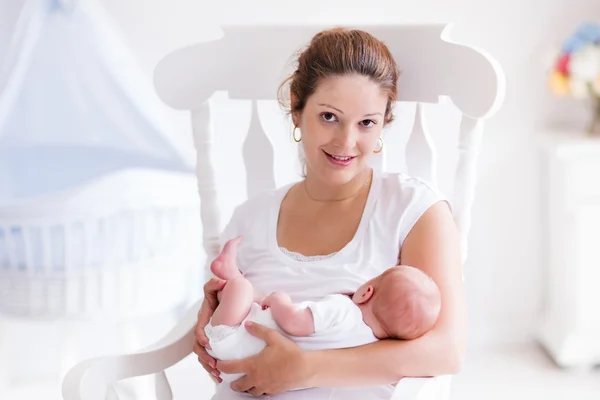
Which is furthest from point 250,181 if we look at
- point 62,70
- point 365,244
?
point 62,70

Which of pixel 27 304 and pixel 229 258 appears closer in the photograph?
pixel 229 258

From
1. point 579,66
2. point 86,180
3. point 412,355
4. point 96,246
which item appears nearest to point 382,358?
point 412,355

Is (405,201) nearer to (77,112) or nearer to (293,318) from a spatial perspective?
(293,318)

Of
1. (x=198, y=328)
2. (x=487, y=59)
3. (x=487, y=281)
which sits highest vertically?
(x=487, y=59)

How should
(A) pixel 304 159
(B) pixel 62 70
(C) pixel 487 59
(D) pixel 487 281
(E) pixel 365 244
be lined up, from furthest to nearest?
(D) pixel 487 281, (B) pixel 62 70, (A) pixel 304 159, (E) pixel 365 244, (C) pixel 487 59

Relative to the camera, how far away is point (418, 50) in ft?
4.70

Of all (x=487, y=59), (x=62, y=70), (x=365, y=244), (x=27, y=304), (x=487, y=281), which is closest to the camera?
(x=487, y=59)

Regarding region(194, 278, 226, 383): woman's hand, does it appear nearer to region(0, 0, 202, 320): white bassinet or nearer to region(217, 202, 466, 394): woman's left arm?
region(217, 202, 466, 394): woman's left arm

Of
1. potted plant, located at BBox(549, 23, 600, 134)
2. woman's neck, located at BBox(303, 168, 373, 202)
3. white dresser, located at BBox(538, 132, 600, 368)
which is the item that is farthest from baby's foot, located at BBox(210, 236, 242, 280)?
potted plant, located at BBox(549, 23, 600, 134)

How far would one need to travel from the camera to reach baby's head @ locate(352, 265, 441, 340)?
46.9 inches

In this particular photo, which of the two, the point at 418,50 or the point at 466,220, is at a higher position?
the point at 418,50

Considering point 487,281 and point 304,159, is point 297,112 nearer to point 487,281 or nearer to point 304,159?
point 304,159

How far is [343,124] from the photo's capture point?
1380mm

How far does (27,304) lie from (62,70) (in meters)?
0.86
